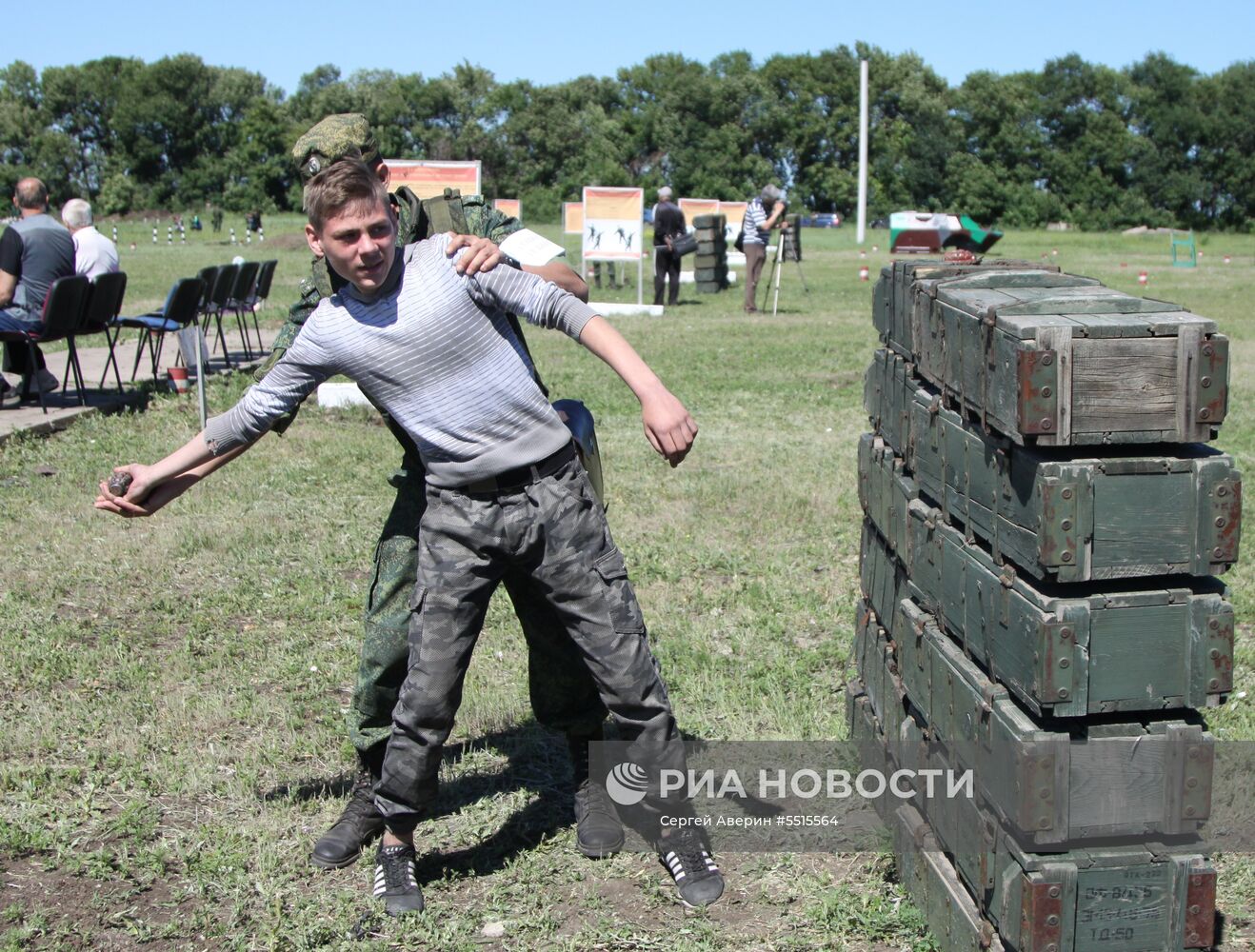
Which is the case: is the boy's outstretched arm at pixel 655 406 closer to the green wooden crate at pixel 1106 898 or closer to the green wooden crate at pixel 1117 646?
the green wooden crate at pixel 1117 646

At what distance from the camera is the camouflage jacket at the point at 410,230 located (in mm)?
3535

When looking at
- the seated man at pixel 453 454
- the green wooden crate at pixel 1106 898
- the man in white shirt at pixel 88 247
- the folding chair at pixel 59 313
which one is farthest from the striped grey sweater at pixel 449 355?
the man in white shirt at pixel 88 247

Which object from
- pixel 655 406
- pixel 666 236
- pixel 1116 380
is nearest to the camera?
pixel 1116 380

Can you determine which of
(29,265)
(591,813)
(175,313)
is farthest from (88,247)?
(591,813)

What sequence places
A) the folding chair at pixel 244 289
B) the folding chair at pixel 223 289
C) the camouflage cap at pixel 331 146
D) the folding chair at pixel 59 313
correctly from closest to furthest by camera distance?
the camouflage cap at pixel 331 146
the folding chair at pixel 59 313
the folding chair at pixel 223 289
the folding chair at pixel 244 289

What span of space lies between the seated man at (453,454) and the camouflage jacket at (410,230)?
0.59 feet

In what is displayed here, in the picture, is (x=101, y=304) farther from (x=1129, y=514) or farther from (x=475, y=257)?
(x=1129, y=514)

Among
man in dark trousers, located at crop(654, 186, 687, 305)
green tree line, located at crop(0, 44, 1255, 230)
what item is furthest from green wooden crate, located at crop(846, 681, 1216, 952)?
green tree line, located at crop(0, 44, 1255, 230)

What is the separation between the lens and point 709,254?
75.1 feet

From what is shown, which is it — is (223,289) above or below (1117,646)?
above

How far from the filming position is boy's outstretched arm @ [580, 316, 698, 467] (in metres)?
2.96

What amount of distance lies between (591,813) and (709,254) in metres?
19.7

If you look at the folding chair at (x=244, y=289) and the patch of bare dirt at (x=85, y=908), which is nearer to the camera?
the patch of bare dirt at (x=85, y=908)

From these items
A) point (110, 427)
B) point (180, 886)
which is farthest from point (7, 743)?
point (110, 427)
